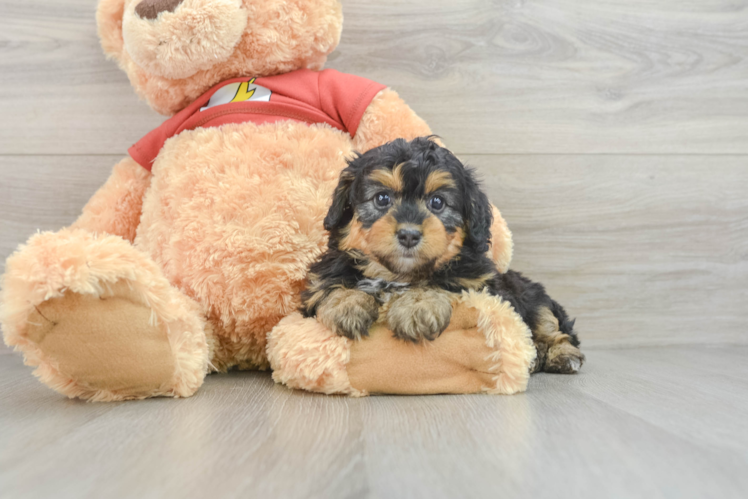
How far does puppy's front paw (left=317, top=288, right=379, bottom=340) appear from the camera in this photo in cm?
139

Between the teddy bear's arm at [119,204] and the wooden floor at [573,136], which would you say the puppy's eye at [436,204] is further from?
the teddy bear's arm at [119,204]

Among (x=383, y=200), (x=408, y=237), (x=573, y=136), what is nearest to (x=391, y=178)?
(x=383, y=200)

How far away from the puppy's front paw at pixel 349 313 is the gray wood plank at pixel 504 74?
107cm

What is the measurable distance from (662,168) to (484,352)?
1.47 metres

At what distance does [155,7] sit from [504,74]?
53.5 inches

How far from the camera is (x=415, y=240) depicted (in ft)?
4.38

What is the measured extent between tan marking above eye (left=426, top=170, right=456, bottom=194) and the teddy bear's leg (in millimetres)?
710

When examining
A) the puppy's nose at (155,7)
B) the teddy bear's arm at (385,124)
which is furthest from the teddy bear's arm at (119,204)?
the teddy bear's arm at (385,124)

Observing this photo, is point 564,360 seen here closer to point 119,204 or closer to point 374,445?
point 374,445

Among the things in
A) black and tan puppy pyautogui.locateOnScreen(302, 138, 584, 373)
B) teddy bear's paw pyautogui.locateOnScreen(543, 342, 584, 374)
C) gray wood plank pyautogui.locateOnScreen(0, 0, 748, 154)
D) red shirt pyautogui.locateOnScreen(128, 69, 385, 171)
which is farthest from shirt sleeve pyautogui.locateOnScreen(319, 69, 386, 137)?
teddy bear's paw pyautogui.locateOnScreen(543, 342, 584, 374)

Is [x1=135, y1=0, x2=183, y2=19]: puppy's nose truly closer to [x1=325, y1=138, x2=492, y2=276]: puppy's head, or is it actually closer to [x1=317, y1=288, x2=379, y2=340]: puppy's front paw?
[x1=325, y1=138, x2=492, y2=276]: puppy's head

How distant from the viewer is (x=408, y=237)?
1327 mm

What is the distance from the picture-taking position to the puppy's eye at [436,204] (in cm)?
144

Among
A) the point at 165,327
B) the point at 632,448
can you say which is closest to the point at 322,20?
the point at 165,327
